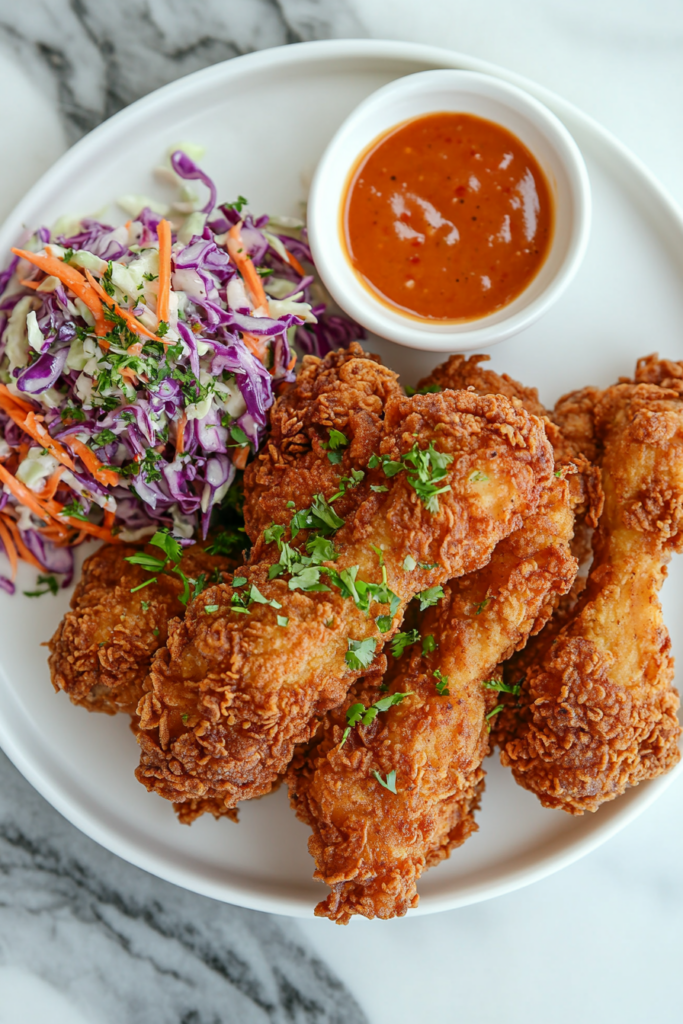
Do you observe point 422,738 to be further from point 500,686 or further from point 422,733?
point 500,686

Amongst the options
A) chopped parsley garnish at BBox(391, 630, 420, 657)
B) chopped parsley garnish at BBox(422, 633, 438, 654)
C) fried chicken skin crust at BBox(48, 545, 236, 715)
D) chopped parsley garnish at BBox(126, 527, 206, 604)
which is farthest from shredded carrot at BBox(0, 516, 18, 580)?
chopped parsley garnish at BBox(422, 633, 438, 654)

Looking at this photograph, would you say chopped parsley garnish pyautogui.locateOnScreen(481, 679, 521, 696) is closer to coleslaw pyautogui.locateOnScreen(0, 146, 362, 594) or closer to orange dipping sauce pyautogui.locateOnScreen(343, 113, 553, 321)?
coleslaw pyautogui.locateOnScreen(0, 146, 362, 594)

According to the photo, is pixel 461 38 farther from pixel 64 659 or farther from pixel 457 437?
pixel 64 659

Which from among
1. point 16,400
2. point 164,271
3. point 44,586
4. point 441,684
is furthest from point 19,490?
point 441,684

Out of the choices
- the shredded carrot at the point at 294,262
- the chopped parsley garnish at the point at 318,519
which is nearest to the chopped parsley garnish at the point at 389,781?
the chopped parsley garnish at the point at 318,519

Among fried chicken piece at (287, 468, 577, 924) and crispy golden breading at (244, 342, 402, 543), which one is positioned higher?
crispy golden breading at (244, 342, 402, 543)

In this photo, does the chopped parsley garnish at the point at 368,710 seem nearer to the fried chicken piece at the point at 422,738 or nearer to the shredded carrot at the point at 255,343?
the fried chicken piece at the point at 422,738

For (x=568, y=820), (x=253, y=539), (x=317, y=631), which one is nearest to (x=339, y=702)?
(x=317, y=631)
